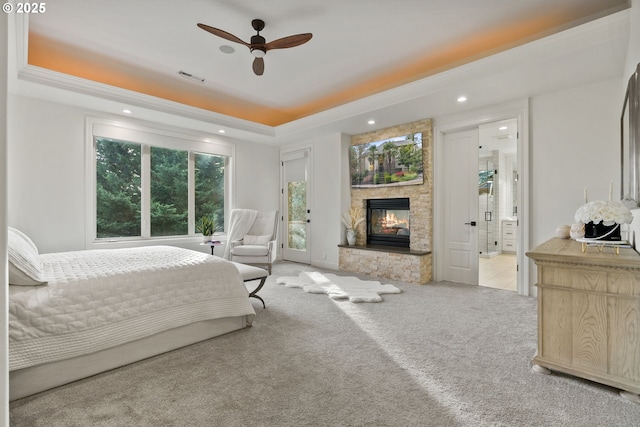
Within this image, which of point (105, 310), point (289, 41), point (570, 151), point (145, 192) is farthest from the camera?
point (145, 192)

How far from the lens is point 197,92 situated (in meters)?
4.86

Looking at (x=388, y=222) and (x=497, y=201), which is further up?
(x=497, y=201)

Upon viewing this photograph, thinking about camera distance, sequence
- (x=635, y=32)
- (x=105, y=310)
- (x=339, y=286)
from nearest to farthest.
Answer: (x=105, y=310) → (x=635, y=32) → (x=339, y=286)

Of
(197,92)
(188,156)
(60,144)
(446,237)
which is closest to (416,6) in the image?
(446,237)

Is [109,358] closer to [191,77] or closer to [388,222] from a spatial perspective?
[191,77]

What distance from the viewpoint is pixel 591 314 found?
1.84 m

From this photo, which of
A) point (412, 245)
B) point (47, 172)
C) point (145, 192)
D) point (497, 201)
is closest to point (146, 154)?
point (145, 192)

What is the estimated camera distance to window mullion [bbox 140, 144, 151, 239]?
4.87 m

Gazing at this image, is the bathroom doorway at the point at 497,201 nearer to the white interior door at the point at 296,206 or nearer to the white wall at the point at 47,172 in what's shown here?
the white interior door at the point at 296,206

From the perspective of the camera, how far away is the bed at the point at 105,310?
1.72 metres

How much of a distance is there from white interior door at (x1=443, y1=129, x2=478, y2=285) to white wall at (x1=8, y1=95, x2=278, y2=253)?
16.8 feet

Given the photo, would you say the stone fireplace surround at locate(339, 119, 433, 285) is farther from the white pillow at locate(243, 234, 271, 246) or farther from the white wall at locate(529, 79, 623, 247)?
the white pillow at locate(243, 234, 271, 246)

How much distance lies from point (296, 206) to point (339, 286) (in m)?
2.63

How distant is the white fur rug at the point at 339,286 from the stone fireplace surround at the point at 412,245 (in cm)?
44
